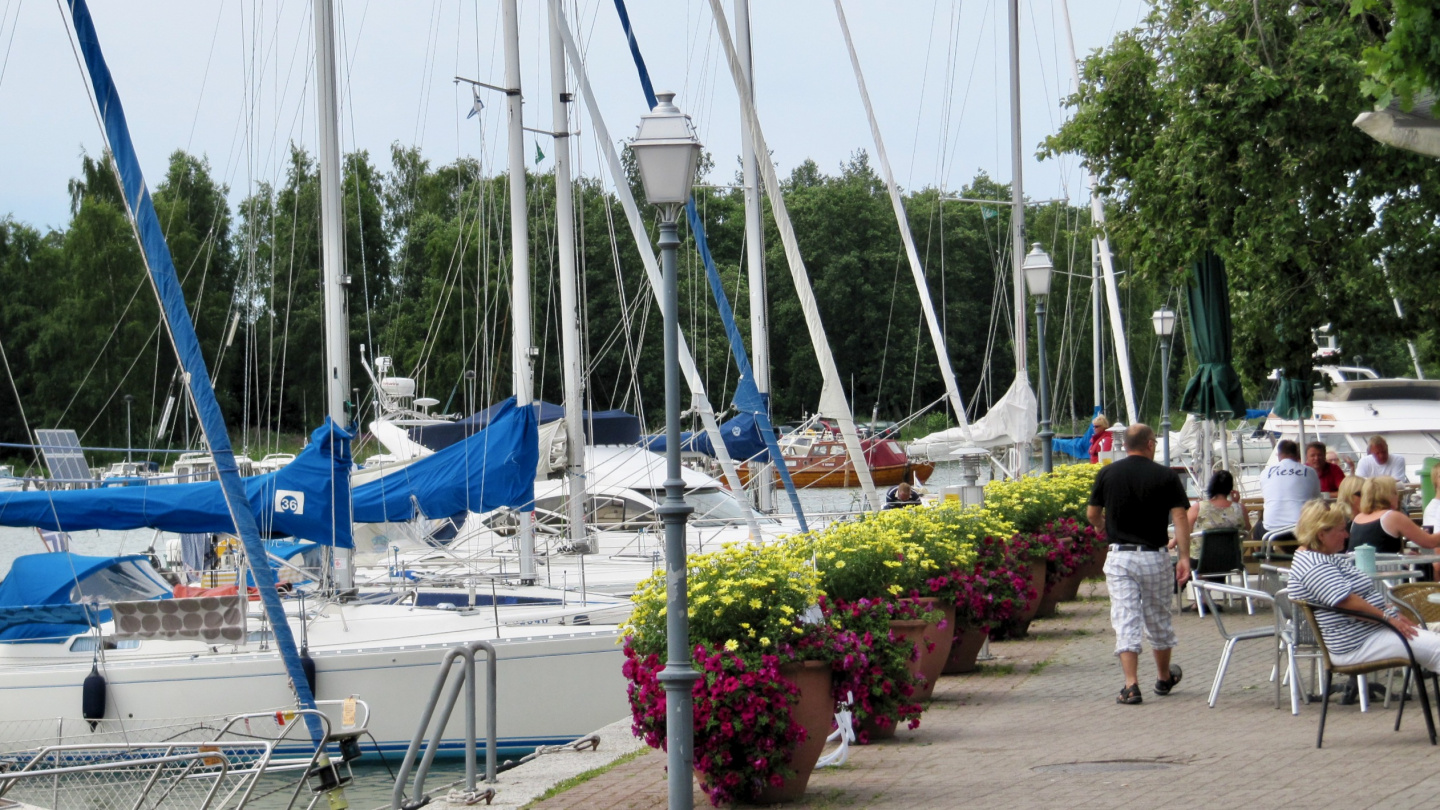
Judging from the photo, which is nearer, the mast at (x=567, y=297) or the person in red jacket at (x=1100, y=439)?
the mast at (x=567, y=297)

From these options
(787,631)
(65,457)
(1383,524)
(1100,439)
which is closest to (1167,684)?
(1383,524)

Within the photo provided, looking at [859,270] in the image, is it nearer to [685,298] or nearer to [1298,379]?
[685,298]

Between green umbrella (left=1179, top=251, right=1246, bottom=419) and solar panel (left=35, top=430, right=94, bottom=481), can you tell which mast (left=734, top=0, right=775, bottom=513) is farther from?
solar panel (left=35, top=430, right=94, bottom=481)

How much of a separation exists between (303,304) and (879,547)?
5910cm

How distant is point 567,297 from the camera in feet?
68.7

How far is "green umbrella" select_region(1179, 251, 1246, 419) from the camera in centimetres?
1602

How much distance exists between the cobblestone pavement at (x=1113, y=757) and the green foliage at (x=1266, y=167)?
511 cm

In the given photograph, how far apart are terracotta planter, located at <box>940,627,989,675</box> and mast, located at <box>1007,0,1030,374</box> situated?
12.2 meters

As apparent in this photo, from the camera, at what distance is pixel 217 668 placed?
15469 millimetres

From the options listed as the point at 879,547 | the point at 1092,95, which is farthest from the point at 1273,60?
the point at 879,547

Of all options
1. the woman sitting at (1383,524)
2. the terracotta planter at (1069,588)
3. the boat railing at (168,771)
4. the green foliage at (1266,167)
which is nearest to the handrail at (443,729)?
the boat railing at (168,771)

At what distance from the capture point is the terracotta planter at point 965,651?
11930mm

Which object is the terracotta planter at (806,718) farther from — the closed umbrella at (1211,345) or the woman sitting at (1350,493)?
the closed umbrella at (1211,345)

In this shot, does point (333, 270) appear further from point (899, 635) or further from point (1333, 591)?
point (1333, 591)
